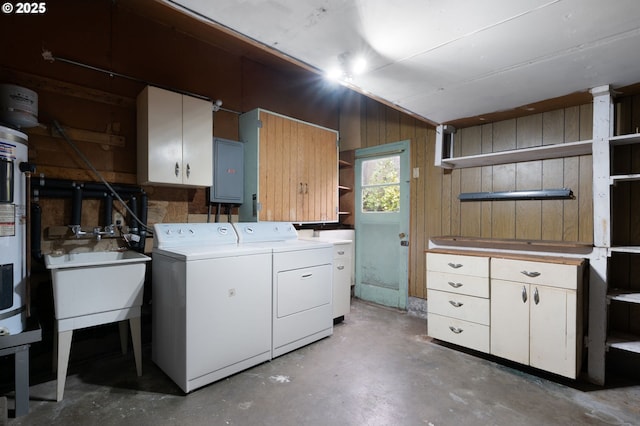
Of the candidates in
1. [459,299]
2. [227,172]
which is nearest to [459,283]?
[459,299]

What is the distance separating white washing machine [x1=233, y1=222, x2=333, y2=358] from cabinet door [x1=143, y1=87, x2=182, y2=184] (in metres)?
0.76

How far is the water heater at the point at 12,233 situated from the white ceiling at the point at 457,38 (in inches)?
54.7

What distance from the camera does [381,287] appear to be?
3943 mm

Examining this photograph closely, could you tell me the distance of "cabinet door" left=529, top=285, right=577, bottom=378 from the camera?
210 cm

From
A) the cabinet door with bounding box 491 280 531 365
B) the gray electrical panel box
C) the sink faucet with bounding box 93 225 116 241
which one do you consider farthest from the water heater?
the cabinet door with bounding box 491 280 531 365

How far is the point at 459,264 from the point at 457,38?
1733 mm

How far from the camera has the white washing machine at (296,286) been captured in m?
2.52

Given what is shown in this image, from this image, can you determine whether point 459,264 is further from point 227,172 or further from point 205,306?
point 227,172

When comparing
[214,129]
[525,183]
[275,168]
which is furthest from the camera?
[275,168]

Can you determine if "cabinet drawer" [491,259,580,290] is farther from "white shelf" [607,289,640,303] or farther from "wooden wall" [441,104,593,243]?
"wooden wall" [441,104,593,243]

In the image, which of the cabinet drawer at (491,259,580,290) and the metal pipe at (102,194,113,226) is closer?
the cabinet drawer at (491,259,580,290)

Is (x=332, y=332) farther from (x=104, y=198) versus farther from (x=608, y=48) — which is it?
(x=608, y=48)

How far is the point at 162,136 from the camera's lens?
8.23ft

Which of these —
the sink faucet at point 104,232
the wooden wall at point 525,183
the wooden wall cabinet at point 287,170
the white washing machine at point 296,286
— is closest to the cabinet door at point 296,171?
the wooden wall cabinet at point 287,170
